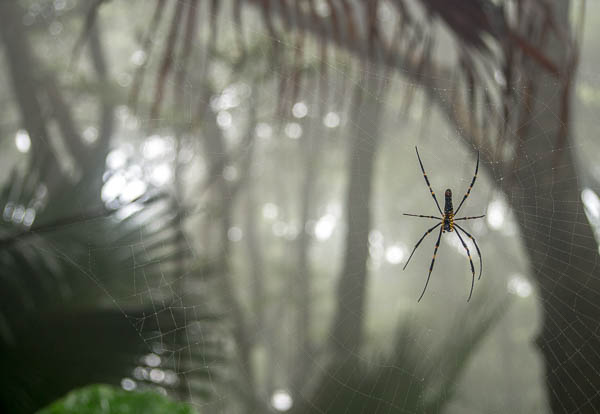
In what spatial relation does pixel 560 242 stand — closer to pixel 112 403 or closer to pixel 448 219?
pixel 448 219

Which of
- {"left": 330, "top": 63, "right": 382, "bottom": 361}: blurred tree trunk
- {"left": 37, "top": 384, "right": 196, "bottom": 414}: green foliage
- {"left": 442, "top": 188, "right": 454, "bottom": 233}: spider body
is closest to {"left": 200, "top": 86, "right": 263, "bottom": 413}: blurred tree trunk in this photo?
{"left": 330, "top": 63, "right": 382, "bottom": 361}: blurred tree trunk

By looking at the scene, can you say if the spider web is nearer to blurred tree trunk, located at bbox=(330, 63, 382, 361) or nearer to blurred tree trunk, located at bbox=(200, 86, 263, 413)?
blurred tree trunk, located at bbox=(200, 86, 263, 413)

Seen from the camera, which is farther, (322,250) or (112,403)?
(322,250)

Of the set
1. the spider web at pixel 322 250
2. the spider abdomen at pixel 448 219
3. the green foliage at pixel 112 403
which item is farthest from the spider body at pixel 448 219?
the green foliage at pixel 112 403

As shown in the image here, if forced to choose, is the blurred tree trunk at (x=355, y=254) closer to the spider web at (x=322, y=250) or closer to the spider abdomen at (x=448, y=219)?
the spider web at (x=322, y=250)

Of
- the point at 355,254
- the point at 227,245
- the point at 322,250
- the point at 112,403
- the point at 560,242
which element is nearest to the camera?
the point at 112,403

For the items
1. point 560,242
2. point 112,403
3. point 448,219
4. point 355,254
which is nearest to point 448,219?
point 448,219

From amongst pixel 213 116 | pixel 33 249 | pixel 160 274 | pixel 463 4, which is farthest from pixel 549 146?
pixel 213 116
